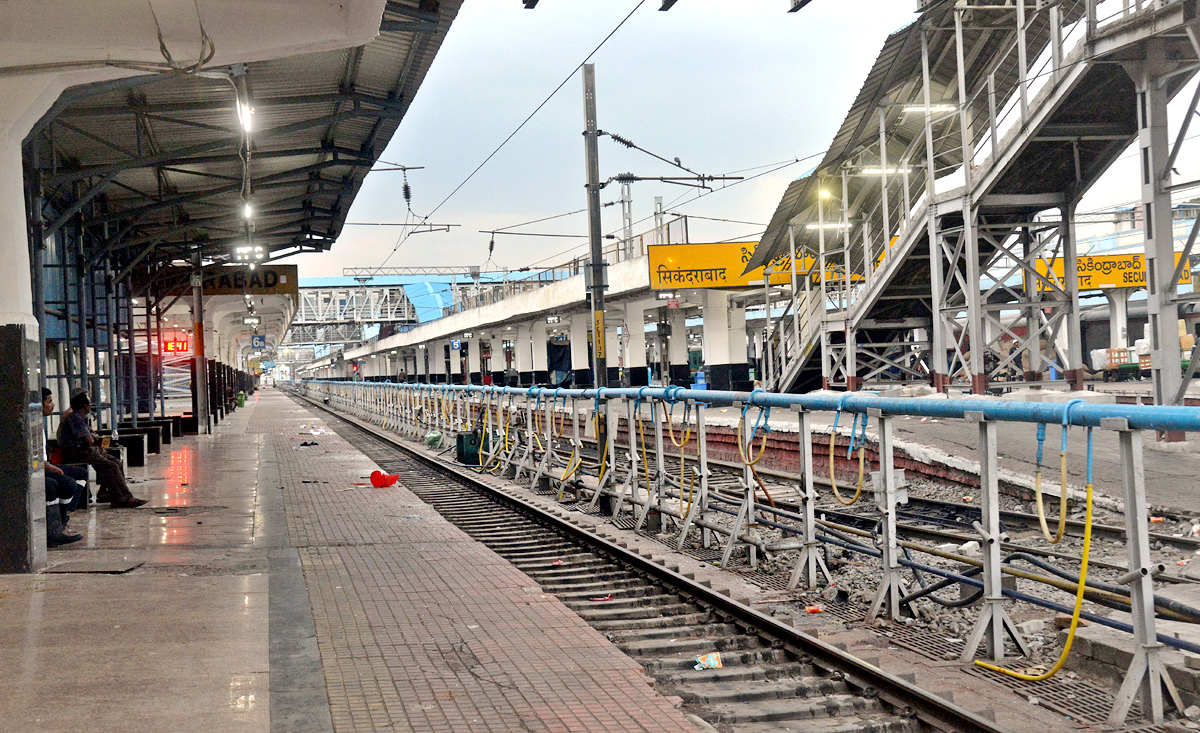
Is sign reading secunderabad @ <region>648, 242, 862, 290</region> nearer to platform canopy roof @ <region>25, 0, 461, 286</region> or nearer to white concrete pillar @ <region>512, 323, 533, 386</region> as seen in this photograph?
platform canopy roof @ <region>25, 0, 461, 286</region>

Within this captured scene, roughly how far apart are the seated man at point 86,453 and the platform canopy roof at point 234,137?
6.87 ft

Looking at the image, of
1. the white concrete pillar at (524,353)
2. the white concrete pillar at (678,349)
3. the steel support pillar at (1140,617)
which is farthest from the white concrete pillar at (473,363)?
the steel support pillar at (1140,617)

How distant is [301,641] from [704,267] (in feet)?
79.6

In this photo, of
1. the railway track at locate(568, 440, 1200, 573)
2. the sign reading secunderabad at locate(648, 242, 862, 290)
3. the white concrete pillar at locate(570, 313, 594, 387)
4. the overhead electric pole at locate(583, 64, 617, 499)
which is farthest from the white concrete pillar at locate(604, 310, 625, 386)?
the railway track at locate(568, 440, 1200, 573)

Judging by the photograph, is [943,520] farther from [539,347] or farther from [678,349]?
[539,347]

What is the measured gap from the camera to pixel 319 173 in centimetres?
1750

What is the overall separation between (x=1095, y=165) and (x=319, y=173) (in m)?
12.2

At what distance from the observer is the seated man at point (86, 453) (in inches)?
488

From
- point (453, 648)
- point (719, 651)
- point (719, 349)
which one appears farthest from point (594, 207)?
point (719, 349)

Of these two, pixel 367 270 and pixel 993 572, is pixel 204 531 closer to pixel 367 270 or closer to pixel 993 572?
pixel 993 572

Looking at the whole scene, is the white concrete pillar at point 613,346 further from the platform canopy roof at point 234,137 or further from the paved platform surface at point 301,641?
the paved platform surface at point 301,641

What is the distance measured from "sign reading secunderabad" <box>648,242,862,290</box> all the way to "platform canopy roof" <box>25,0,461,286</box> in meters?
9.99

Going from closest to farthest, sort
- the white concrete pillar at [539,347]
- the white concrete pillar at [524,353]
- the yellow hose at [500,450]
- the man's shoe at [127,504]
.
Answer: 1. the man's shoe at [127,504]
2. the yellow hose at [500,450]
3. the white concrete pillar at [539,347]
4. the white concrete pillar at [524,353]

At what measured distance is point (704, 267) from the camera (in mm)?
29516
